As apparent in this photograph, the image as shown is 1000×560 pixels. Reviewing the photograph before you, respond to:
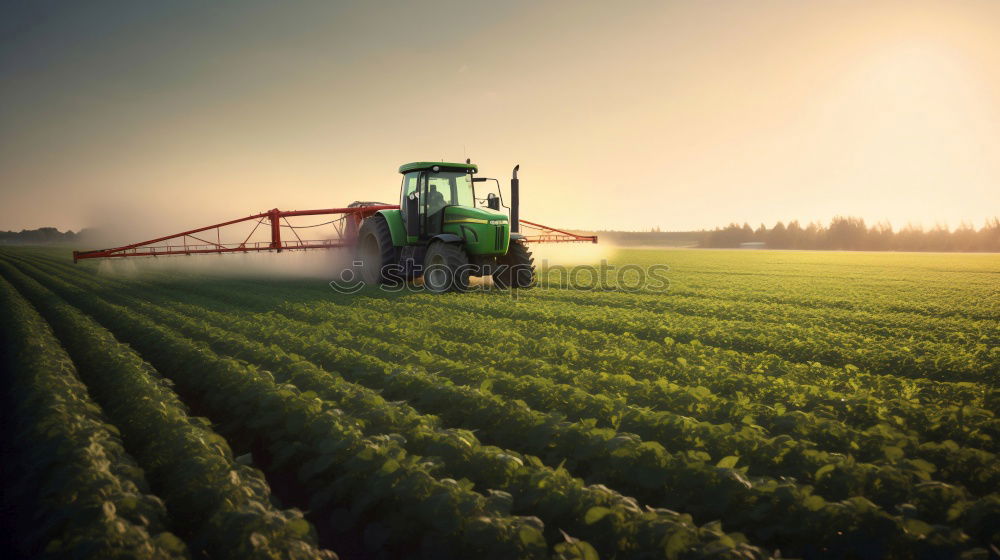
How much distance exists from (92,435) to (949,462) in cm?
630

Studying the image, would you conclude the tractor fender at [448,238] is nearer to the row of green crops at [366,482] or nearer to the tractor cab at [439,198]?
the tractor cab at [439,198]

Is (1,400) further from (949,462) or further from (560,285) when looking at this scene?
(560,285)

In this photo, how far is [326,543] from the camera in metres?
3.54

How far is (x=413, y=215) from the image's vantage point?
14320mm

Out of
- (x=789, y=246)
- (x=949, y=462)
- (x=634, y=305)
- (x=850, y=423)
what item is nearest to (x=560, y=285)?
(x=634, y=305)

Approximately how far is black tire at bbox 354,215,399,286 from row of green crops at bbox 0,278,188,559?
9.52 metres

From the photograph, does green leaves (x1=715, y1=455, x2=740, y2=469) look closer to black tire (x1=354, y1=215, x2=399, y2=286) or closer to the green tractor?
the green tractor

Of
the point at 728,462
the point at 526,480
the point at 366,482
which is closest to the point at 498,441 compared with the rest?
the point at 526,480

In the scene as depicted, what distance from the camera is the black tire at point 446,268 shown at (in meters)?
13.4

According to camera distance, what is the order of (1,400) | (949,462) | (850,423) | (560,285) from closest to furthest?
1. (949,462)
2. (850,423)
3. (1,400)
4. (560,285)

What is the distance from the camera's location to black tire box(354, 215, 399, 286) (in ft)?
49.4

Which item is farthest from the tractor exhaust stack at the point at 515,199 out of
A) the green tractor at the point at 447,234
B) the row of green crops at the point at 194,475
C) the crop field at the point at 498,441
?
the row of green crops at the point at 194,475

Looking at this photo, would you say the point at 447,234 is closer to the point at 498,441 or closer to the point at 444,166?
the point at 444,166

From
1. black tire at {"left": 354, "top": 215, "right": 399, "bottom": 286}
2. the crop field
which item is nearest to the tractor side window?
black tire at {"left": 354, "top": 215, "right": 399, "bottom": 286}
